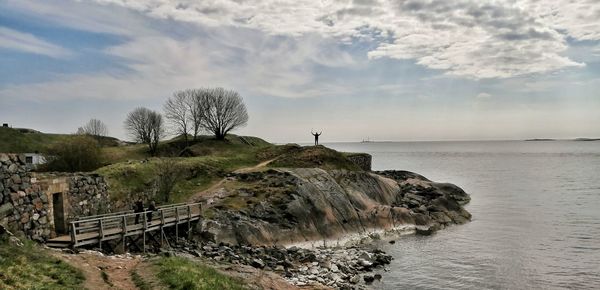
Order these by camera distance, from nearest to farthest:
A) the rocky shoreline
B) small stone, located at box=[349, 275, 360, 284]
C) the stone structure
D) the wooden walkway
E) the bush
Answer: the stone structure, the wooden walkway, the rocky shoreline, small stone, located at box=[349, 275, 360, 284], the bush

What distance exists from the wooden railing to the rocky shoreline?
1.72 metres

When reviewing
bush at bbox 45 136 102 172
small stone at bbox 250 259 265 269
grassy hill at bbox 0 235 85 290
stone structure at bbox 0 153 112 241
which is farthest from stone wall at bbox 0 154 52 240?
bush at bbox 45 136 102 172

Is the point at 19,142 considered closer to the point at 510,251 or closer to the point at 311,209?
the point at 311,209

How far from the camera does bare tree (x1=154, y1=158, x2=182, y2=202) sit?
3888cm

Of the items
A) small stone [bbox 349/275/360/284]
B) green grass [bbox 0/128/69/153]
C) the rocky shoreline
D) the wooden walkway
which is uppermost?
green grass [bbox 0/128/69/153]

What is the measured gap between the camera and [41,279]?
1361 centimetres

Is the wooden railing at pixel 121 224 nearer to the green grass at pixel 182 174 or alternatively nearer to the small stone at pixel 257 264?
the small stone at pixel 257 264

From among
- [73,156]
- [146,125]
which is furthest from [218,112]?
[73,156]

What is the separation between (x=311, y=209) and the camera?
126ft

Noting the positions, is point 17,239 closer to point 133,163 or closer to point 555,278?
point 133,163

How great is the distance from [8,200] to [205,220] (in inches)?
576

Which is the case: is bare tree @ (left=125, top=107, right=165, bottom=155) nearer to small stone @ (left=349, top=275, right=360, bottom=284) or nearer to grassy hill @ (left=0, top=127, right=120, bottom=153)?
grassy hill @ (left=0, top=127, right=120, bottom=153)

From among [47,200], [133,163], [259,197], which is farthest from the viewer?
[133,163]

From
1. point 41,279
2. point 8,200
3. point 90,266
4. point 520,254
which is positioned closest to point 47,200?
point 8,200
